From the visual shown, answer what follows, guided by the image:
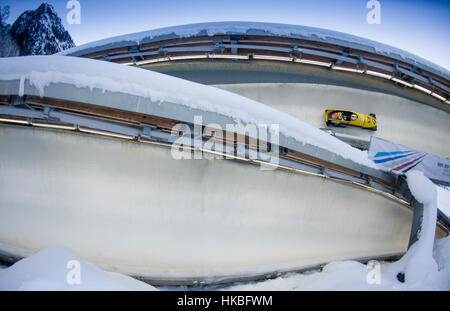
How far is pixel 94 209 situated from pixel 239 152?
2427 mm

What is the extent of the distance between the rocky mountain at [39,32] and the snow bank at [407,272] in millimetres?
16440

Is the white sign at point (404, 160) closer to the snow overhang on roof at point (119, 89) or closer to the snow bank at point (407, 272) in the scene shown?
the snow bank at point (407, 272)

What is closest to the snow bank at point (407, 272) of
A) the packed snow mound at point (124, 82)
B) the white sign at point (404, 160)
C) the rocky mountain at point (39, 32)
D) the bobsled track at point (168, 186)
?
the bobsled track at point (168, 186)

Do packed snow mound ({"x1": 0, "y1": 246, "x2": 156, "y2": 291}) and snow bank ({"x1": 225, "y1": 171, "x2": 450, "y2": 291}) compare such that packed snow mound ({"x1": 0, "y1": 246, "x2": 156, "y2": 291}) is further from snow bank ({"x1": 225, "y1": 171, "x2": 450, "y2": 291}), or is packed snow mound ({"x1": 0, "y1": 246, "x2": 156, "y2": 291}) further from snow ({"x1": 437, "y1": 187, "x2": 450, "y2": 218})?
snow ({"x1": 437, "y1": 187, "x2": 450, "y2": 218})

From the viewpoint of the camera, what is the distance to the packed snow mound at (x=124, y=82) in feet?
6.20

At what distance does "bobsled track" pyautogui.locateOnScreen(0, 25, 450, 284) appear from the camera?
200 centimetres

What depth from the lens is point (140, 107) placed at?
191 centimetres

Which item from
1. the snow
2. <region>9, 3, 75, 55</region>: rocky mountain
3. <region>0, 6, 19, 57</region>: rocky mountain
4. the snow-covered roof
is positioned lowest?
the snow

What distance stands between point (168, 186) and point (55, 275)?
1544 millimetres

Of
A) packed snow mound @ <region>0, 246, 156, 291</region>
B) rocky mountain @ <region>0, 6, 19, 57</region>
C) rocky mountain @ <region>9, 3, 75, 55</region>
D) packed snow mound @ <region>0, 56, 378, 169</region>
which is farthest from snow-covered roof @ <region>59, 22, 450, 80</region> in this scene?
rocky mountain @ <region>9, 3, 75, 55</region>

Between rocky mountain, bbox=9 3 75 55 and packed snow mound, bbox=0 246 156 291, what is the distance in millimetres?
13812

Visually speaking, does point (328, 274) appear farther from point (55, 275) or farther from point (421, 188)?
point (55, 275)

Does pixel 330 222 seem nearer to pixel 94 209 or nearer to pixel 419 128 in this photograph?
pixel 94 209

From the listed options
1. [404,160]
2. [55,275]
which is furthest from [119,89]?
[404,160]
